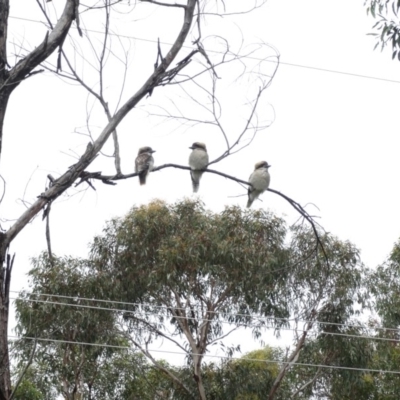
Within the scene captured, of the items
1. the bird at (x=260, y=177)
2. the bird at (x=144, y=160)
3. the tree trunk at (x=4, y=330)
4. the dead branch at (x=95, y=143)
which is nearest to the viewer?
the tree trunk at (x=4, y=330)

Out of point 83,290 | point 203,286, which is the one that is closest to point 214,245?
point 203,286

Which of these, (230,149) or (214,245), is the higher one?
(214,245)

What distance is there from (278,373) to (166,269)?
2.58 meters

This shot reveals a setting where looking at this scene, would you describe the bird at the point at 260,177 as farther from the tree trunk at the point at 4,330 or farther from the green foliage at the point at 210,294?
the green foliage at the point at 210,294

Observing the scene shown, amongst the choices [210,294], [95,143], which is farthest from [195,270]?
[95,143]

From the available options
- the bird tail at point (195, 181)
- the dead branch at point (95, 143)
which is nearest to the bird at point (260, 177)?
the bird tail at point (195, 181)

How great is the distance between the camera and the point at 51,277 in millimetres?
14250

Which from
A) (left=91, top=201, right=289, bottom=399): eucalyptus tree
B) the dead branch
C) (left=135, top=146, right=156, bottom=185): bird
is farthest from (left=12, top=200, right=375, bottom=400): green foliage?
the dead branch

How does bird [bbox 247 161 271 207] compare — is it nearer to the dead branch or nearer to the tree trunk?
the dead branch

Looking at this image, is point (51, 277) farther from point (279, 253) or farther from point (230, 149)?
point (230, 149)

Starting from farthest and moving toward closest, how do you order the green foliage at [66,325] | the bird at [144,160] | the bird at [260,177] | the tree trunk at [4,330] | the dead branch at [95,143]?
the green foliage at [66,325] < the bird at [260,177] < the bird at [144,160] < the dead branch at [95,143] < the tree trunk at [4,330]

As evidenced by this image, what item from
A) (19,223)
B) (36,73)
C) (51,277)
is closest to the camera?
(19,223)

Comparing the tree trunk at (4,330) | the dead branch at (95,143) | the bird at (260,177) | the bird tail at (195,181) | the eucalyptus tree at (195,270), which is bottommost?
the tree trunk at (4,330)

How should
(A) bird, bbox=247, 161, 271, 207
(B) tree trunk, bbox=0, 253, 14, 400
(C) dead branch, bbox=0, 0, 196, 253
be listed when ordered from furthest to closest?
(A) bird, bbox=247, 161, 271, 207 → (C) dead branch, bbox=0, 0, 196, 253 → (B) tree trunk, bbox=0, 253, 14, 400
